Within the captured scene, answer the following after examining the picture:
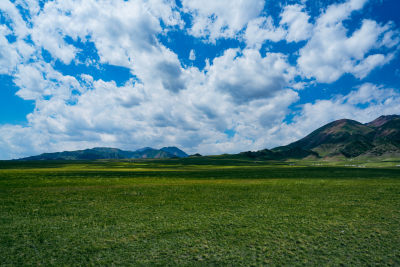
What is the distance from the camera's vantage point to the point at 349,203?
25.3 meters

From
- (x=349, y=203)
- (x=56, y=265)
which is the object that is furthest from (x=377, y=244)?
(x=56, y=265)

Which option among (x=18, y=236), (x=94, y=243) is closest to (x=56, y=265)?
(x=94, y=243)

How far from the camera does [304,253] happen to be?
12906 millimetres

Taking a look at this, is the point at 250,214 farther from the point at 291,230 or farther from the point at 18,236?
the point at 18,236

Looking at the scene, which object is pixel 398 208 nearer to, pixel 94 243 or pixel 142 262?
pixel 142 262

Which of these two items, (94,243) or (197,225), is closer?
(94,243)

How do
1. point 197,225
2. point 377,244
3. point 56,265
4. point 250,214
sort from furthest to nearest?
1. point 250,214
2. point 197,225
3. point 377,244
4. point 56,265

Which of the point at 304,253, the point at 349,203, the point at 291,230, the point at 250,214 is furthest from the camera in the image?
the point at 349,203

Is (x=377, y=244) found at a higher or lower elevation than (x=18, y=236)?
lower

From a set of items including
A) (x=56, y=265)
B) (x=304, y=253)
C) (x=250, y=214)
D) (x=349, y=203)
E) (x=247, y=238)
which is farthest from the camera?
(x=349, y=203)

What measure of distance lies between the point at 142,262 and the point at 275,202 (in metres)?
19.7

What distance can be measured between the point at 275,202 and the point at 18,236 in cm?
2638

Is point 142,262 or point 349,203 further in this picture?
point 349,203

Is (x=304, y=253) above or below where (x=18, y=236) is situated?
below
